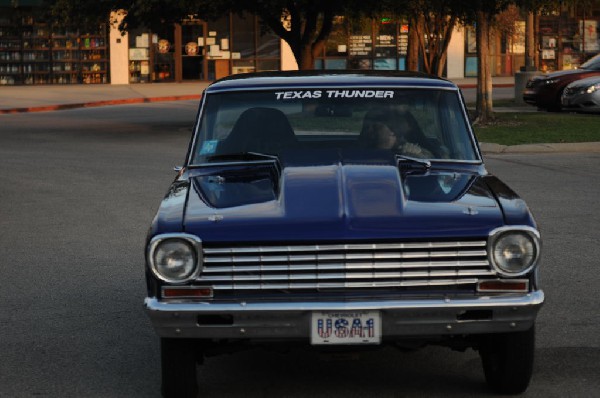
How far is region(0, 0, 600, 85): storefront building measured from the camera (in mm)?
47719

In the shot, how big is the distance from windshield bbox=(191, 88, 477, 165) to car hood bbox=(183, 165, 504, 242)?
2.42 feet

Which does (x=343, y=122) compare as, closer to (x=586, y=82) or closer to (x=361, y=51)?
(x=586, y=82)

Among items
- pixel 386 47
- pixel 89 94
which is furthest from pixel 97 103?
pixel 386 47

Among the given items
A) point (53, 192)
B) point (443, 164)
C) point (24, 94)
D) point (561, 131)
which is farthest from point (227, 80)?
point (24, 94)

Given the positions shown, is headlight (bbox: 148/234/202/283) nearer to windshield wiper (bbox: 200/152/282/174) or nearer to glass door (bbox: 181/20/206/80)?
windshield wiper (bbox: 200/152/282/174)

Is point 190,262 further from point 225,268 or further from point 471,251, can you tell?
point 471,251

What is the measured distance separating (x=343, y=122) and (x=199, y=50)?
43433 millimetres

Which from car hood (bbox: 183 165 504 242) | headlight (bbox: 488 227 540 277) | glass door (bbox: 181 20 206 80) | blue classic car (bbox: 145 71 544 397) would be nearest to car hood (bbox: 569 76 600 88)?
car hood (bbox: 183 165 504 242)

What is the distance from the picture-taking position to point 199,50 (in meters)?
49.9

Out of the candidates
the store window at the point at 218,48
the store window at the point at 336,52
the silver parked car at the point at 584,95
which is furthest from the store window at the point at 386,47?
the silver parked car at the point at 584,95

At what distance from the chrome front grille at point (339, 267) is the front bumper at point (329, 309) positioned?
0.10 m

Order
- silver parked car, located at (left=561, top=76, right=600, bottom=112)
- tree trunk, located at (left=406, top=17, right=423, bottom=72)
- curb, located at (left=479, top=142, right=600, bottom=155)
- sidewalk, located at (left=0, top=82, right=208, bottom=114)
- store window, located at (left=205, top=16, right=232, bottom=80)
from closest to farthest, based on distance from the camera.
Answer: curb, located at (left=479, top=142, right=600, bottom=155) → silver parked car, located at (left=561, top=76, right=600, bottom=112) → sidewalk, located at (left=0, top=82, right=208, bottom=114) → tree trunk, located at (left=406, top=17, right=423, bottom=72) → store window, located at (left=205, top=16, right=232, bottom=80)

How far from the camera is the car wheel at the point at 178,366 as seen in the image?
5570 millimetres

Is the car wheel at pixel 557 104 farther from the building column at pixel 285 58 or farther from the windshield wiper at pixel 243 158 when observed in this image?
the building column at pixel 285 58
